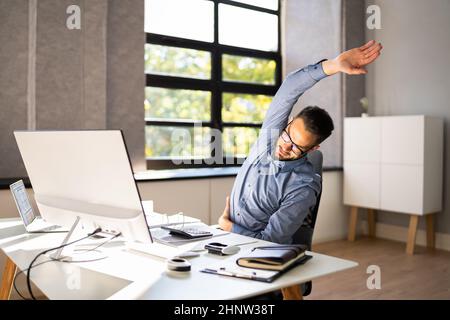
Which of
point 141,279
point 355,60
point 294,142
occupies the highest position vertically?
point 355,60

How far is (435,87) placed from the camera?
4.73 metres

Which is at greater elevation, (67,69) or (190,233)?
(67,69)

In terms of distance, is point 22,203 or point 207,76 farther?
point 207,76

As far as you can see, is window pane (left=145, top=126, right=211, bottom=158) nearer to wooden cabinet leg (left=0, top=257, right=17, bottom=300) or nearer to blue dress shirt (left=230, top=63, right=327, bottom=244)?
blue dress shirt (left=230, top=63, right=327, bottom=244)

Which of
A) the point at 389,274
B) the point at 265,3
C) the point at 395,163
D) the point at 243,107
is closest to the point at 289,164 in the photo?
the point at 389,274

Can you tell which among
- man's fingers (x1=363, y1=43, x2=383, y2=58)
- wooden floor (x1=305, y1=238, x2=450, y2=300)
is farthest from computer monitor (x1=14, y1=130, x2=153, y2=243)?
wooden floor (x1=305, y1=238, x2=450, y2=300)

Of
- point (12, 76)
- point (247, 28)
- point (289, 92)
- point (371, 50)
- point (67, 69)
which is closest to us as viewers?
point (371, 50)

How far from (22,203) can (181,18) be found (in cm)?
304

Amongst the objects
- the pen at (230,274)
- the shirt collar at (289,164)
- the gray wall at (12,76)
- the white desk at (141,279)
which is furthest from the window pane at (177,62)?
the pen at (230,274)

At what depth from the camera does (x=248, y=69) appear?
5309 mm

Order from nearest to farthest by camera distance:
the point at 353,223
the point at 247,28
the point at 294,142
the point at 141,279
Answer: the point at 141,279, the point at 294,142, the point at 353,223, the point at 247,28

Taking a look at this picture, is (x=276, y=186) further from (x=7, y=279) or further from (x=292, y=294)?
(x=7, y=279)

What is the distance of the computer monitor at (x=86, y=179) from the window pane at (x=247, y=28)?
3.56 metres

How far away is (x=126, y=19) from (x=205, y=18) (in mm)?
1169
